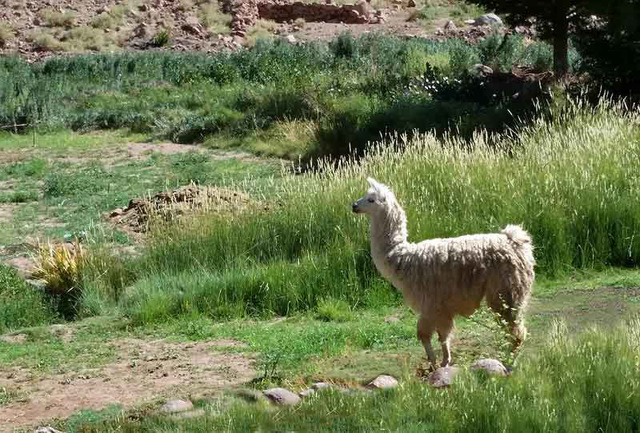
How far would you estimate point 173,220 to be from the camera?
14.0m

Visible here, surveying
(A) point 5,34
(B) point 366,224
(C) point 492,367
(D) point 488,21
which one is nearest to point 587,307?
(B) point 366,224

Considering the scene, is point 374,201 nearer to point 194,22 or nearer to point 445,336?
point 445,336

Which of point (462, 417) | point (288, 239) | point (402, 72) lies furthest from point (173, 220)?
point (402, 72)

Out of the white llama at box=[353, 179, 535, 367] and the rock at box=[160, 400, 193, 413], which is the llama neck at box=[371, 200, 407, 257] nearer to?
the white llama at box=[353, 179, 535, 367]

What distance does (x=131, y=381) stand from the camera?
9.93 metres

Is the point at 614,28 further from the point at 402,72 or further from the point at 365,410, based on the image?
the point at 365,410

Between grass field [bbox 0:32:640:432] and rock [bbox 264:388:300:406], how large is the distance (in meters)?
0.16

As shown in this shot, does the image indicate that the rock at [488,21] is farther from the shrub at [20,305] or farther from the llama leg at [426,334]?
the llama leg at [426,334]

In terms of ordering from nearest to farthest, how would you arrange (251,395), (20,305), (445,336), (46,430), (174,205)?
1. (46,430)
2. (251,395)
3. (445,336)
4. (20,305)
5. (174,205)

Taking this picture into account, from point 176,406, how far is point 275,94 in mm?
18862

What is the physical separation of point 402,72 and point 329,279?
17583mm

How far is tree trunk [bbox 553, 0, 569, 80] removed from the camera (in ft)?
79.8

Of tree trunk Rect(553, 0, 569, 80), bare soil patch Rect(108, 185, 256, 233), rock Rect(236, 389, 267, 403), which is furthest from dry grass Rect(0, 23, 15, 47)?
rock Rect(236, 389, 267, 403)

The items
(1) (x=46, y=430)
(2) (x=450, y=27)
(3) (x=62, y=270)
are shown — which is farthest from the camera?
(2) (x=450, y=27)
